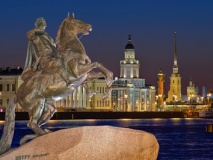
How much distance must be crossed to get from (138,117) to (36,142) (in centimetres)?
13675

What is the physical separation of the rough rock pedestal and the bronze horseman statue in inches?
33.6

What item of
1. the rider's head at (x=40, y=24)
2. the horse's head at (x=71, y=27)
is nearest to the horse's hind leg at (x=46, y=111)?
the horse's head at (x=71, y=27)

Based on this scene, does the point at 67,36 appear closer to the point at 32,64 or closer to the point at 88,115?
the point at 32,64

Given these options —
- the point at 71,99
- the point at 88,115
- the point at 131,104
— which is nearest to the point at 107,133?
the point at 88,115

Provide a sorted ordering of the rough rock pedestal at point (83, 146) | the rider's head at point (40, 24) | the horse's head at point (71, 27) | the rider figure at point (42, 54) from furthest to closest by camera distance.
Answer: the rider's head at point (40, 24) < the horse's head at point (71, 27) < the rider figure at point (42, 54) < the rough rock pedestal at point (83, 146)

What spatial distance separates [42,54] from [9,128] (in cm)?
166

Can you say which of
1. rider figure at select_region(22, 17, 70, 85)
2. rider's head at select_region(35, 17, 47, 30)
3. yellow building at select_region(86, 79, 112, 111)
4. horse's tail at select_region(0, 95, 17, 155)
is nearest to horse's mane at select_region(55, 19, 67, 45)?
rider figure at select_region(22, 17, 70, 85)

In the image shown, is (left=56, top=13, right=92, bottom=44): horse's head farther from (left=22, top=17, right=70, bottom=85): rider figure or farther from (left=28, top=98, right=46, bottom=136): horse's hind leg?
(left=28, top=98, right=46, bottom=136): horse's hind leg

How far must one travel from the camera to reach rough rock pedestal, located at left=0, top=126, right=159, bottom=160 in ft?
46.8

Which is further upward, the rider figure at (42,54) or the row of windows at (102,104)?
the row of windows at (102,104)

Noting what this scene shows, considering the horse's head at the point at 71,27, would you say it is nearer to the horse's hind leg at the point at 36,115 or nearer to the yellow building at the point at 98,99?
the horse's hind leg at the point at 36,115

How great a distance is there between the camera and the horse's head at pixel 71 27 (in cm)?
1572

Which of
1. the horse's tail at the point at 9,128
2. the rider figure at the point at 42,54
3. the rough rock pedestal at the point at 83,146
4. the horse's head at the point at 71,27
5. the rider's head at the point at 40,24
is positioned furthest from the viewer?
the rider's head at the point at 40,24

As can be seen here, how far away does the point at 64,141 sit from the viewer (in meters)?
14.3
